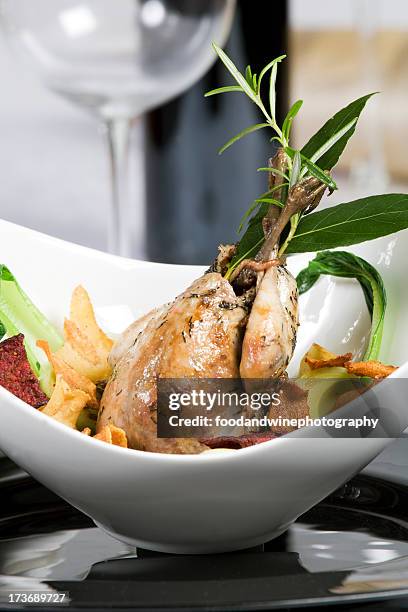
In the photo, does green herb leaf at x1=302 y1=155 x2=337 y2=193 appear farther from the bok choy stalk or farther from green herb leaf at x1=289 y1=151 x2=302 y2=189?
the bok choy stalk

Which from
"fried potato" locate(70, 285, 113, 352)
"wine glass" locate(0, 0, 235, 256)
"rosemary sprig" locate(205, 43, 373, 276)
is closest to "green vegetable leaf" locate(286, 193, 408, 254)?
"rosemary sprig" locate(205, 43, 373, 276)

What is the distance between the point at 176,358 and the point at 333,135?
7.3 inches

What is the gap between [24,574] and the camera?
51cm

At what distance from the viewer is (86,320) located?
0.74 m

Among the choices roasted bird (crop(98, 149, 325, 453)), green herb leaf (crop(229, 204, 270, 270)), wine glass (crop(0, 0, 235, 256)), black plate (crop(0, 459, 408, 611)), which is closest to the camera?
black plate (crop(0, 459, 408, 611))

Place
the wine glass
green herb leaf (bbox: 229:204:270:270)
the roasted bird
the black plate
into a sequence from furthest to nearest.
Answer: the wine glass, green herb leaf (bbox: 229:204:270:270), the roasted bird, the black plate

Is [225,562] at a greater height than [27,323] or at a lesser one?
lesser

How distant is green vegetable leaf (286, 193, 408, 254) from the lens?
2.24 ft

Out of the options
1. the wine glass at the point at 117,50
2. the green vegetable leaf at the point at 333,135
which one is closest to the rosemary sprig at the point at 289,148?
the green vegetable leaf at the point at 333,135

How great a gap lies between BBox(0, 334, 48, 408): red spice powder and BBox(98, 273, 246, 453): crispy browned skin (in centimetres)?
5

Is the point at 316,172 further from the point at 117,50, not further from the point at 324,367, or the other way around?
the point at 117,50

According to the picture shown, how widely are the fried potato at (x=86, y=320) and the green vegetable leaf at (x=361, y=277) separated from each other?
18cm

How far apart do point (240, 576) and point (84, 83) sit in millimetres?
977

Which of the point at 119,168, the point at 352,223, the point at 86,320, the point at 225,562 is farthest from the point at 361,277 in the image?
the point at 119,168
